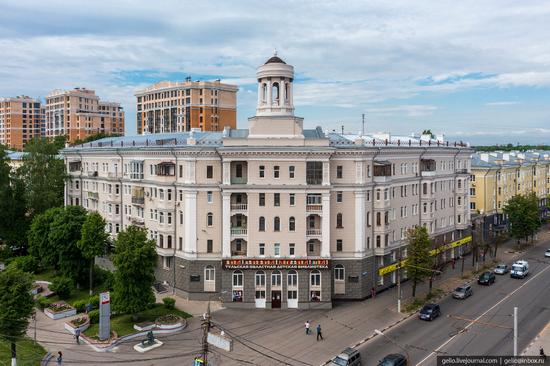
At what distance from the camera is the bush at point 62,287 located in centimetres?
5400

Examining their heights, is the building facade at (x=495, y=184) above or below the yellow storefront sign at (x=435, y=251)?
above

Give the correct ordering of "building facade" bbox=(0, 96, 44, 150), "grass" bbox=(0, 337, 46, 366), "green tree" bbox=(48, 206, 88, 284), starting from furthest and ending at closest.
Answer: "building facade" bbox=(0, 96, 44, 150) < "green tree" bbox=(48, 206, 88, 284) < "grass" bbox=(0, 337, 46, 366)

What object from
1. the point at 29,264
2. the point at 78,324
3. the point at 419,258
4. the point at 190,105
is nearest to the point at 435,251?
the point at 419,258

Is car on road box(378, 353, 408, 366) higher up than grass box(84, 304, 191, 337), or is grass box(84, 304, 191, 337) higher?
car on road box(378, 353, 408, 366)

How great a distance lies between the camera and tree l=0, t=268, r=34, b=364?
3625 centimetres

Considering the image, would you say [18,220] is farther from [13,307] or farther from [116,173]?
[13,307]

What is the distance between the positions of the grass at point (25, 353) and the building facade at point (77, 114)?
416 feet

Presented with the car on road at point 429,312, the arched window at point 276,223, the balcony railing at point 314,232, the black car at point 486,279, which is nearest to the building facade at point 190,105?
the arched window at point 276,223

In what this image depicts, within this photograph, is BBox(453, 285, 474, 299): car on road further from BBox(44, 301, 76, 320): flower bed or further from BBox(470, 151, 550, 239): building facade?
BBox(44, 301, 76, 320): flower bed

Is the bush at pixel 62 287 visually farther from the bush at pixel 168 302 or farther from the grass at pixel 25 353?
the bush at pixel 168 302

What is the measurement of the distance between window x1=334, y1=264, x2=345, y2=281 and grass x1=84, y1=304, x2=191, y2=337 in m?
16.8

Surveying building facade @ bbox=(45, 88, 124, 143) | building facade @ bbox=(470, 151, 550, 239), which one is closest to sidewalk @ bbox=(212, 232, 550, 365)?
building facade @ bbox=(470, 151, 550, 239)

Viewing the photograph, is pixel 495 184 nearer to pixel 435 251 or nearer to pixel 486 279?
pixel 435 251

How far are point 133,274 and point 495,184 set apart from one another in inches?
2957
